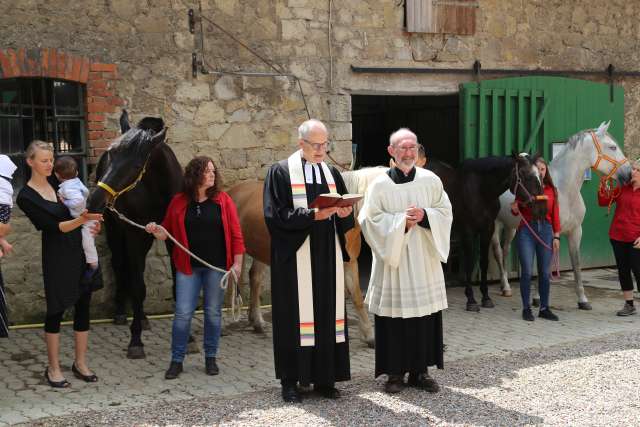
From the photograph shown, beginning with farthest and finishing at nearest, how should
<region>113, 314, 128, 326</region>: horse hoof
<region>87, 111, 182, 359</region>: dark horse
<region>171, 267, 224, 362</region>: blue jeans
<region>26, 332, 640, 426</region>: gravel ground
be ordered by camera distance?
<region>113, 314, 128, 326</region>: horse hoof
<region>87, 111, 182, 359</region>: dark horse
<region>171, 267, 224, 362</region>: blue jeans
<region>26, 332, 640, 426</region>: gravel ground

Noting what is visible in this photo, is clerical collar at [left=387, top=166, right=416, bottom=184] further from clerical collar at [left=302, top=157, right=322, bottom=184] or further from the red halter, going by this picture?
the red halter

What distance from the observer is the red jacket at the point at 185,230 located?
5.54 m

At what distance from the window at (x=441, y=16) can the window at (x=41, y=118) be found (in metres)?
4.17

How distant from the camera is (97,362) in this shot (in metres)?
6.13

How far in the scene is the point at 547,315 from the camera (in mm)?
7836

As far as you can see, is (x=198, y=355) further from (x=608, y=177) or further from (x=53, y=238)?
(x=608, y=177)

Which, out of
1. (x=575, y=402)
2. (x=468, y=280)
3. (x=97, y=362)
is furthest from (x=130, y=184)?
(x=468, y=280)

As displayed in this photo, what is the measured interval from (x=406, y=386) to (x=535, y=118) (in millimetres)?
5798

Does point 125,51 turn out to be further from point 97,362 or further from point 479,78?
point 479,78

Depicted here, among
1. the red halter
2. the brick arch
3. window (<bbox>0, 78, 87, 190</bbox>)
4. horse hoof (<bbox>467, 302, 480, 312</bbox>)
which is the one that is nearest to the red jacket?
the brick arch

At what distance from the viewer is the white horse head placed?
8461 mm

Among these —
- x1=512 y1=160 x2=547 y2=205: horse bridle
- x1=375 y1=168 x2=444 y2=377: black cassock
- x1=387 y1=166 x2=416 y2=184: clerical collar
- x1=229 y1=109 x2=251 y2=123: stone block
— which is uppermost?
x1=229 y1=109 x2=251 y2=123: stone block

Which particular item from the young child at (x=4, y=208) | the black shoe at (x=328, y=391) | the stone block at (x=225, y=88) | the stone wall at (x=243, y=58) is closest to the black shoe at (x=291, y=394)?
the black shoe at (x=328, y=391)

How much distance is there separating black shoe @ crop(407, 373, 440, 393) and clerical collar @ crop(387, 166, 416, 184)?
4.67 ft
